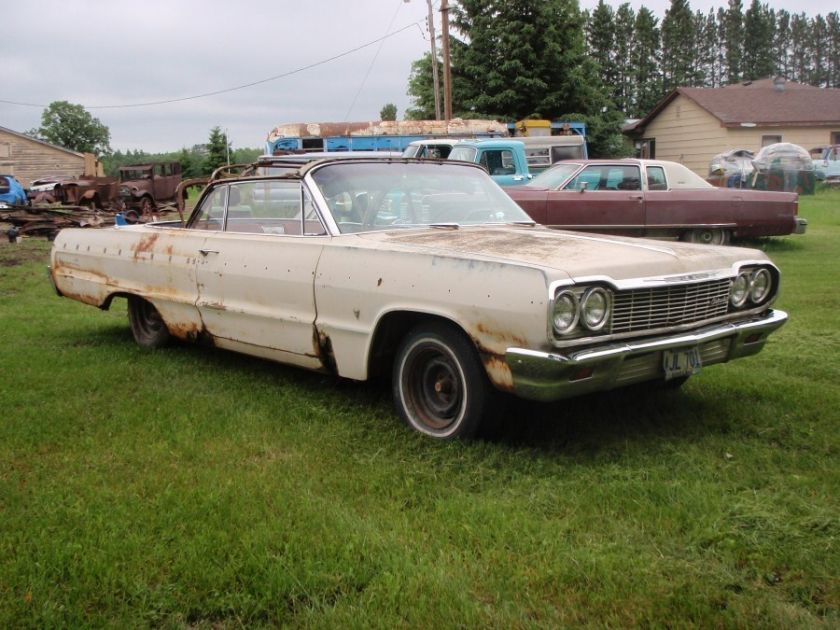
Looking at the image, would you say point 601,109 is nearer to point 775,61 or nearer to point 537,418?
point 537,418

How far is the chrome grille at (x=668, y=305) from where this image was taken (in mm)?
3811

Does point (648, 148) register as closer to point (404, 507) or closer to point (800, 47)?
point (404, 507)

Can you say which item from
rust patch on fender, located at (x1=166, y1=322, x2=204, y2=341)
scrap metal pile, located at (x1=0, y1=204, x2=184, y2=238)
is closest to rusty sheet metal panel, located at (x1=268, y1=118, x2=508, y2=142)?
scrap metal pile, located at (x1=0, y1=204, x2=184, y2=238)

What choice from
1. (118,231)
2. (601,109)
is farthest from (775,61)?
(118,231)

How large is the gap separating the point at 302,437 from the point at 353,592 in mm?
1602

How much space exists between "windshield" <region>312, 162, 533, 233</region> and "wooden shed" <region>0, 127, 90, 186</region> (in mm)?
47558

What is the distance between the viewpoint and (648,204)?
38.8ft

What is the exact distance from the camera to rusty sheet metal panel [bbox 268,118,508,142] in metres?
19.9

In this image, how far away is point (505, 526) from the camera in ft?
10.4

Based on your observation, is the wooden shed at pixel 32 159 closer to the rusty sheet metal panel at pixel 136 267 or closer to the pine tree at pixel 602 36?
the pine tree at pixel 602 36

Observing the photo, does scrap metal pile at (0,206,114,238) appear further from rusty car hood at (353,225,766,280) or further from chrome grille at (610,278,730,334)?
chrome grille at (610,278,730,334)

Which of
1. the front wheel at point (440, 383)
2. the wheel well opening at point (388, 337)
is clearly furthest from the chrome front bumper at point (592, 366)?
the wheel well opening at point (388, 337)

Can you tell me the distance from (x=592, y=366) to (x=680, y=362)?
60cm

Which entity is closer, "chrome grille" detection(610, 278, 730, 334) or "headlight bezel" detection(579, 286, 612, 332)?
"headlight bezel" detection(579, 286, 612, 332)
